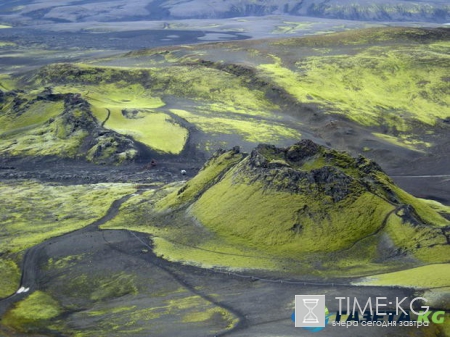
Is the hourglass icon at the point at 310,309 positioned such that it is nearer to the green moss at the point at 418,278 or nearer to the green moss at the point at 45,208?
the green moss at the point at 418,278

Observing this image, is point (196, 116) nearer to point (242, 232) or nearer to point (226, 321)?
point (242, 232)

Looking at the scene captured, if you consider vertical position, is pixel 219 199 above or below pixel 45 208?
above

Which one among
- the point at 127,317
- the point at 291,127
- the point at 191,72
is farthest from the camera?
the point at 191,72

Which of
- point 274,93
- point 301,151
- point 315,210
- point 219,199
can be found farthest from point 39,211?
point 274,93

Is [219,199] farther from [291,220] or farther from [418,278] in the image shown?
[418,278]

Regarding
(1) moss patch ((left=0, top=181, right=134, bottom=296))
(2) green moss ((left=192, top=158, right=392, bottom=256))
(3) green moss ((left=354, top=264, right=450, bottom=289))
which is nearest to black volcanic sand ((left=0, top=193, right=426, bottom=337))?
(3) green moss ((left=354, top=264, right=450, bottom=289))

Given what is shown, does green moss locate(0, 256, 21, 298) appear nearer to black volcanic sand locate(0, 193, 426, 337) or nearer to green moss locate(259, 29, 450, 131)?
black volcanic sand locate(0, 193, 426, 337)

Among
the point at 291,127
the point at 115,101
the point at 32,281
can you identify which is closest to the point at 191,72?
the point at 115,101
